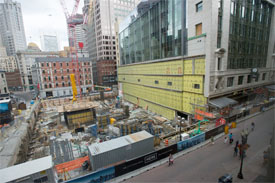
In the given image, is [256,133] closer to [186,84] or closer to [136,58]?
[186,84]

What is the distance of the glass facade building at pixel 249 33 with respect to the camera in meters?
23.4

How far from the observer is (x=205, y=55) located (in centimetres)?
2072

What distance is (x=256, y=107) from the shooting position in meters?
24.8

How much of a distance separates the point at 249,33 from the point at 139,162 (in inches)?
1219

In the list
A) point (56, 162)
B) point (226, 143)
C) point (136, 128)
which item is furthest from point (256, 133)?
point (56, 162)

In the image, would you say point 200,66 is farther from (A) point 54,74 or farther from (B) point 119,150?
(A) point 54,74

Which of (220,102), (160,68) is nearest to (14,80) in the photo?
(160,68)

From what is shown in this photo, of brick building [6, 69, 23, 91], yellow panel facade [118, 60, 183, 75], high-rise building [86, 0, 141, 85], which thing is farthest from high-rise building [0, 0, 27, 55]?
yellow panel facade [118, 60, 183, 75]

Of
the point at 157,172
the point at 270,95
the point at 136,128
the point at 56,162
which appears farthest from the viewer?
the point at 270,95

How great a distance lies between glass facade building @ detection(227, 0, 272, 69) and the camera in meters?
23.4

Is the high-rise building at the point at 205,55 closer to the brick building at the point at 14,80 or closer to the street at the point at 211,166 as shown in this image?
the street at the point at 211,166

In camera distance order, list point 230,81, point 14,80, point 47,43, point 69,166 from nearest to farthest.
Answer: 1. point 69,166
2. point 230,81
3. point 14,80
4. point 47,43

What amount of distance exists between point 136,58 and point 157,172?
33410 mm

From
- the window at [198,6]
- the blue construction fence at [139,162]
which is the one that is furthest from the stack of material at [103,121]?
the window at [198,6]
